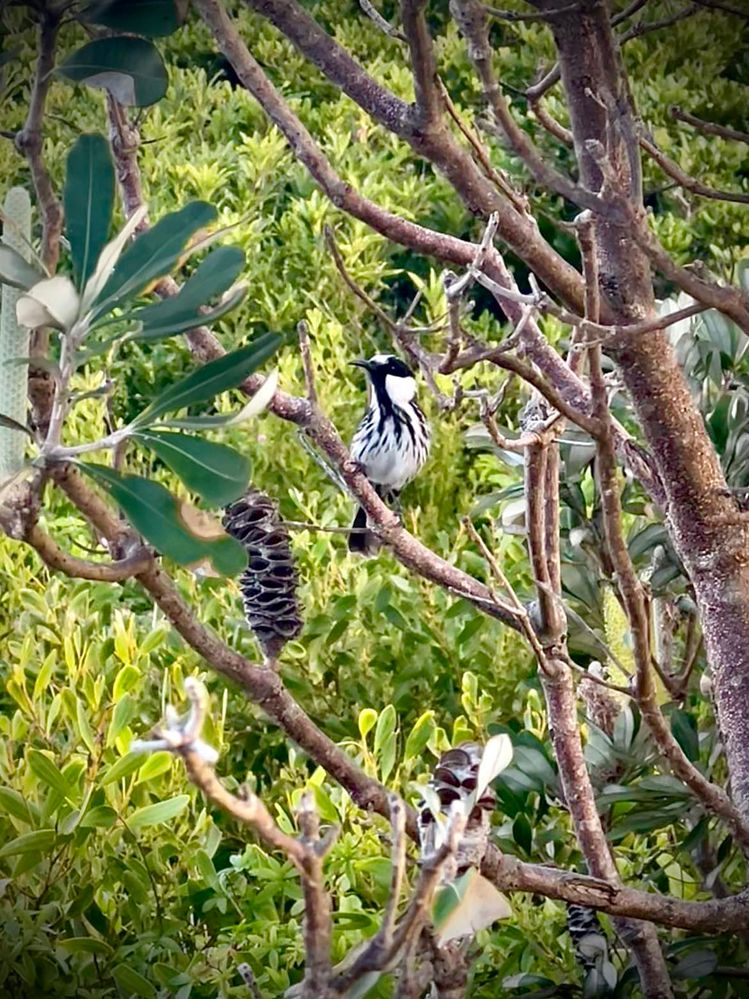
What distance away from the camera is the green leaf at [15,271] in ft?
1.61

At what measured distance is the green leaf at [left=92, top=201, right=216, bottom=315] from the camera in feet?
1.73

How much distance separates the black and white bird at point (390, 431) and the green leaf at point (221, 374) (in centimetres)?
149

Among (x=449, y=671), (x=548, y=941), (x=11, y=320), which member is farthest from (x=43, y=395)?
(x=449, y=671)

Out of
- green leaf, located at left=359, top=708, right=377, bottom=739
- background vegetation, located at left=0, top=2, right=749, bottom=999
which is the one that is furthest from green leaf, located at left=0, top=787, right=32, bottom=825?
green leaf, located at left=359, top=708, right=377, bottom=739

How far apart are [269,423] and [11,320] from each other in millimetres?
1405

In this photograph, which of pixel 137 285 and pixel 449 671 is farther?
pixel 449 671

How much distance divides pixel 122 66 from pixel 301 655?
35.0 inches

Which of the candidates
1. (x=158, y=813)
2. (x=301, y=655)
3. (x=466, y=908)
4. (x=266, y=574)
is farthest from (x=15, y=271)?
(x=301, y=655)

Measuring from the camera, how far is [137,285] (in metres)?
0.53

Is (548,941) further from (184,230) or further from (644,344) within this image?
(184,230)

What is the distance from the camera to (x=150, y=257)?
53 cm

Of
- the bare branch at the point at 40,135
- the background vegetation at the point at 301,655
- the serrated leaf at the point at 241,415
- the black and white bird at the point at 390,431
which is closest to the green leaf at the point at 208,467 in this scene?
the serrated leaf at the point at 241,415

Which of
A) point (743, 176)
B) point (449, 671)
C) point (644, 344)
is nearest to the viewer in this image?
point (644, 344)

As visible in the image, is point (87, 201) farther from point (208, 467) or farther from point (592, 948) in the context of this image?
Result: point (592, 948)
